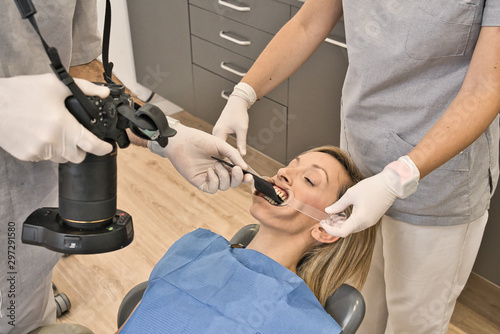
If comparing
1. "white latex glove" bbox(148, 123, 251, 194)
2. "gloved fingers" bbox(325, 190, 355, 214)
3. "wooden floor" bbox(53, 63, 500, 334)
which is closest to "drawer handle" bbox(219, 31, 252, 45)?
"wooden floor" bbox(53, 63, 500, 334)

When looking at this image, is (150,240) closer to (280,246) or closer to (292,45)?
(280,246)

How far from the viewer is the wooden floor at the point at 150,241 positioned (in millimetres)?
2129

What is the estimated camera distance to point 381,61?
135cm

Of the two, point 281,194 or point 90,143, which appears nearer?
point 90,143

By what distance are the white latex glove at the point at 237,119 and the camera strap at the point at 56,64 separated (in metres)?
0.67

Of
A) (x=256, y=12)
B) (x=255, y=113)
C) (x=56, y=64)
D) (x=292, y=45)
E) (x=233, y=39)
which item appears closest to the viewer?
(x=56, y=64)

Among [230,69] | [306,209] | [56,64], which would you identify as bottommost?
[230,69]

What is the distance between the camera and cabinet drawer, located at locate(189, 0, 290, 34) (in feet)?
7.85

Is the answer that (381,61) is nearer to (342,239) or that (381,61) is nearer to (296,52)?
(296,52)

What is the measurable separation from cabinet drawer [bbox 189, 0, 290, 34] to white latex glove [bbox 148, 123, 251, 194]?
4.05ft

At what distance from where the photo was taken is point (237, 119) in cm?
151

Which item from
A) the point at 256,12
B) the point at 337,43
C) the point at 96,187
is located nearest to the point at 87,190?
the point at 96,187

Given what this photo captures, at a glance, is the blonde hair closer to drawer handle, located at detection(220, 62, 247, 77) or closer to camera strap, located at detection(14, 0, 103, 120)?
camera strap, located at detection(14, 0, 103, 120)

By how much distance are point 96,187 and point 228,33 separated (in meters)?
1.98
